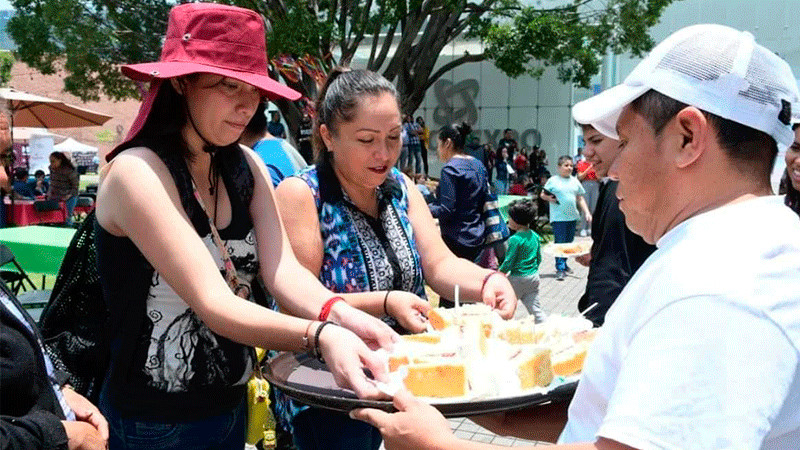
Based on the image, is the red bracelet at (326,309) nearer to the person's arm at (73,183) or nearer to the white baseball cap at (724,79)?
the white baseball cap at (724,79)

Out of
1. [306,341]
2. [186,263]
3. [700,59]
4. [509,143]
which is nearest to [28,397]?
[186,263]

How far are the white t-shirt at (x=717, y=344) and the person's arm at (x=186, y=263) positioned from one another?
0.87 meters

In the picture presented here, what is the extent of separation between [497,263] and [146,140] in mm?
5170

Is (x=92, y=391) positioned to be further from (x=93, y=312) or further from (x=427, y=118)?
(x=427, y=118)

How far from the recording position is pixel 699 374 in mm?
1027

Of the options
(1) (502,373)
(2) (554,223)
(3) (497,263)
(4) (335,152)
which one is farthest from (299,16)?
(1) (502,373)

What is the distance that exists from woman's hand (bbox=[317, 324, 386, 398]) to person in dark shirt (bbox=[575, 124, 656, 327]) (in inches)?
64.3

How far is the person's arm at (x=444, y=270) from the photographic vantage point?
2725 millimetres

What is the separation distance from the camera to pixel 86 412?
1.95 metres

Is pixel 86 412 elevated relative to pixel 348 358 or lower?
lower

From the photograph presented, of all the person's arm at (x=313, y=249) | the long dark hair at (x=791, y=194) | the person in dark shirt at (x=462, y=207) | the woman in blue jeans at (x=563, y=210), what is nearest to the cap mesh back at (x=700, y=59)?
the person's arm at (x=313, y=249)

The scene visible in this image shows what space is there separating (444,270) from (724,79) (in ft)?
5.64

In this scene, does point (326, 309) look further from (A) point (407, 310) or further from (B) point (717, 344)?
(B) point (717, 344)

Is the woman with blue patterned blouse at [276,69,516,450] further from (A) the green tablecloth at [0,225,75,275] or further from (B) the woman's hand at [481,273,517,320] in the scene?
(A) the green tablecloth at [0,225,75,275]
